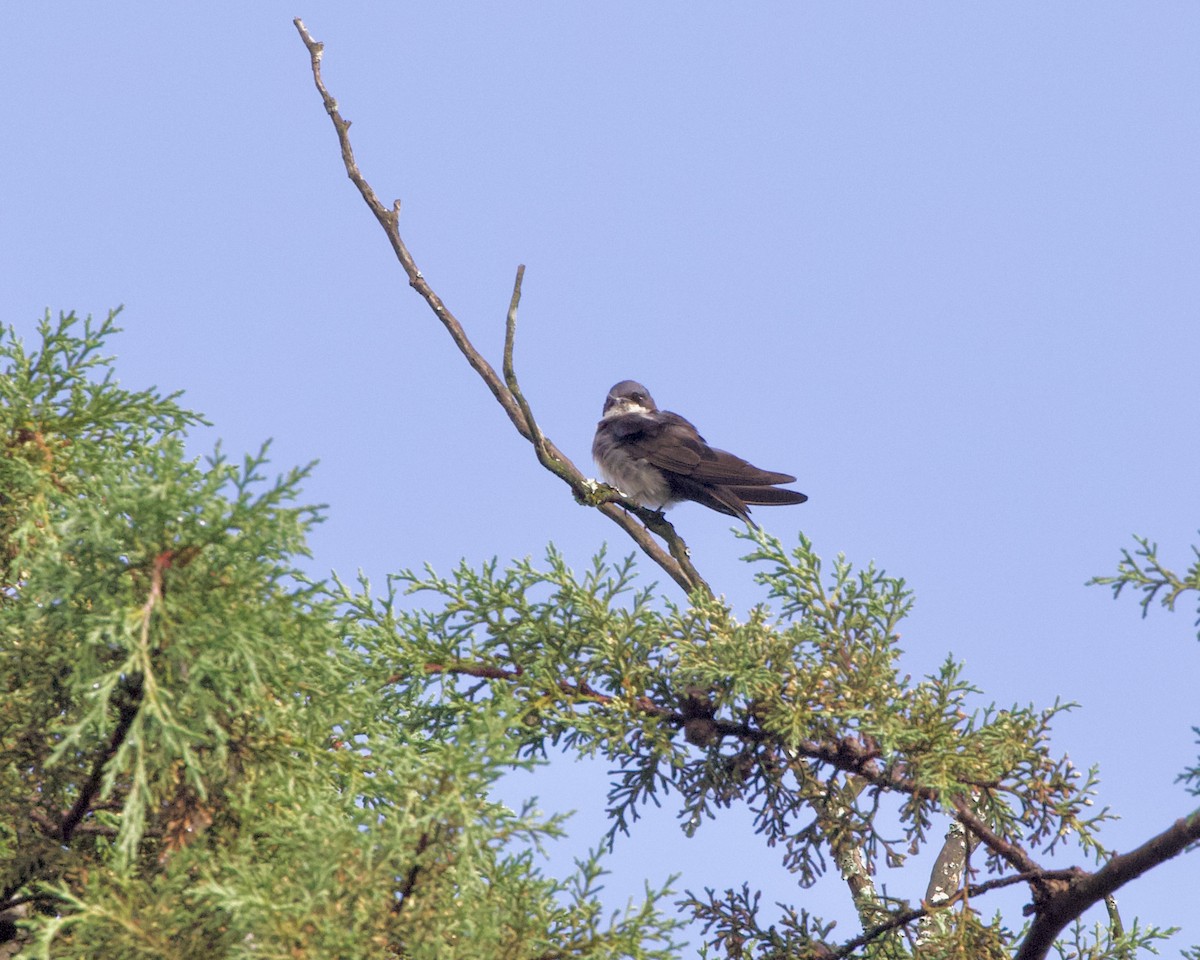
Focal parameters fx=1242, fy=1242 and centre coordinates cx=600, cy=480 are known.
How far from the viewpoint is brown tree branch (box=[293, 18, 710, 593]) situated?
22.5 ft

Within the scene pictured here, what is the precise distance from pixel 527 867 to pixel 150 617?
4.30 ft

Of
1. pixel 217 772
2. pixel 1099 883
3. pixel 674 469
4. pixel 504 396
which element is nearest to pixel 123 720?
pixel 217 772

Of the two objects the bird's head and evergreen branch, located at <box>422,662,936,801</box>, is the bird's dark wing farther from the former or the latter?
evergreen branch, located at <box>422,662,936,801</box>

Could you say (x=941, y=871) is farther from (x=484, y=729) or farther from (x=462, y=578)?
(x=484, y=729)

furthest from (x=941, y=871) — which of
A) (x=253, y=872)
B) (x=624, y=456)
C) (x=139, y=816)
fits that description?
(x=624, y=456)

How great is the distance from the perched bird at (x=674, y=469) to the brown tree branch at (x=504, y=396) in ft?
5.73

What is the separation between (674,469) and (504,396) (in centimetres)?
327

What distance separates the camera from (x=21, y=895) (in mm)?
3844

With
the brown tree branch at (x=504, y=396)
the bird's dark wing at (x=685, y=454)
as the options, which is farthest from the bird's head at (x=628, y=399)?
the brown tree branch at (x=504, y=396)

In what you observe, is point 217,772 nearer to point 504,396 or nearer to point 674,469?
point 504,396

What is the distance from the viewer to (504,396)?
690cm

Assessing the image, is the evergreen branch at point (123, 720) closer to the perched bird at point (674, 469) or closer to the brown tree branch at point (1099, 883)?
the brown tree branch at point (1099, 883)

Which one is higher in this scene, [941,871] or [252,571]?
[941,871]

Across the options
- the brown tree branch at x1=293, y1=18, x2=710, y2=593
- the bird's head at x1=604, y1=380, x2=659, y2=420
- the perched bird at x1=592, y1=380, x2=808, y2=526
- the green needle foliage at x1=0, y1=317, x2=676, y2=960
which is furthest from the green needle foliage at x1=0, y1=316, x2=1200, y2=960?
the bird's head at x1=604, y1=380, x2=659, y2=420
